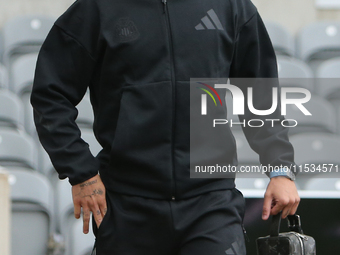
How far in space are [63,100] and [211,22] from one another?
0.47 metres

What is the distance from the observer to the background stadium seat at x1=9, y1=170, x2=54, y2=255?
267 cm

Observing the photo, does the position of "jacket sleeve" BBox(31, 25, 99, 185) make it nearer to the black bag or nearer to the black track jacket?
the black track jacket

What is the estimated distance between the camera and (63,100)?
1438 millimetres

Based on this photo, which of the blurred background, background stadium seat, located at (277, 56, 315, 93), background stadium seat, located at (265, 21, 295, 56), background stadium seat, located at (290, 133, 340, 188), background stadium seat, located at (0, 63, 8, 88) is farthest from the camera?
background stadium seat, located at (265, 21, 295, 56)

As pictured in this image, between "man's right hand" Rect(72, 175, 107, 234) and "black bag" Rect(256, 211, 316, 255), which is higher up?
"man's right hand" Rect(72, 175, 107, 234)

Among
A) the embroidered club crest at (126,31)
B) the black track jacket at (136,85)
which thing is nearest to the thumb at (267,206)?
the black track jacket at (136,85)

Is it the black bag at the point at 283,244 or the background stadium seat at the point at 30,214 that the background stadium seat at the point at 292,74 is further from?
the black bag at the point at 283,244

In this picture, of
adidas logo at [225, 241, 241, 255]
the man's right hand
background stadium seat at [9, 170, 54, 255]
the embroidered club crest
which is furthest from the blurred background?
adidas logo at [225, 241, 241, 255]

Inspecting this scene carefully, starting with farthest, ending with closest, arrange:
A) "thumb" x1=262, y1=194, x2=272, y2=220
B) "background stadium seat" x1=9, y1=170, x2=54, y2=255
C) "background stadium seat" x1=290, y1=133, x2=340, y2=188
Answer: "background stadium seat" x1=290, y1=133, x2=340, y2=188, "background stadium seat" x1=9, y1=170, x2=54, y2=255, "thumb" x1=262, y1=194, x2=272, y2=220

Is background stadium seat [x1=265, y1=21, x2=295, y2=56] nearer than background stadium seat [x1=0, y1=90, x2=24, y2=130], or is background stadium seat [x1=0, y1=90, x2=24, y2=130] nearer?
background stadium seat [x1=0, y1=90, x2=24, y2=130]

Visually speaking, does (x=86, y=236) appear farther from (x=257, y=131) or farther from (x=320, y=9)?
(x=320, y=9)

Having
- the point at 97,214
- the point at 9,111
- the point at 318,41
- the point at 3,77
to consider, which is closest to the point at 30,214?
the point at 9,111

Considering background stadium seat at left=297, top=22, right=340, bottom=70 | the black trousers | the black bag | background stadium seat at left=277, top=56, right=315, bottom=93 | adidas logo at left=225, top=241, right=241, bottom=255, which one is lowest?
the black bag

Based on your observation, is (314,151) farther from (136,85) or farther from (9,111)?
(136,85)
